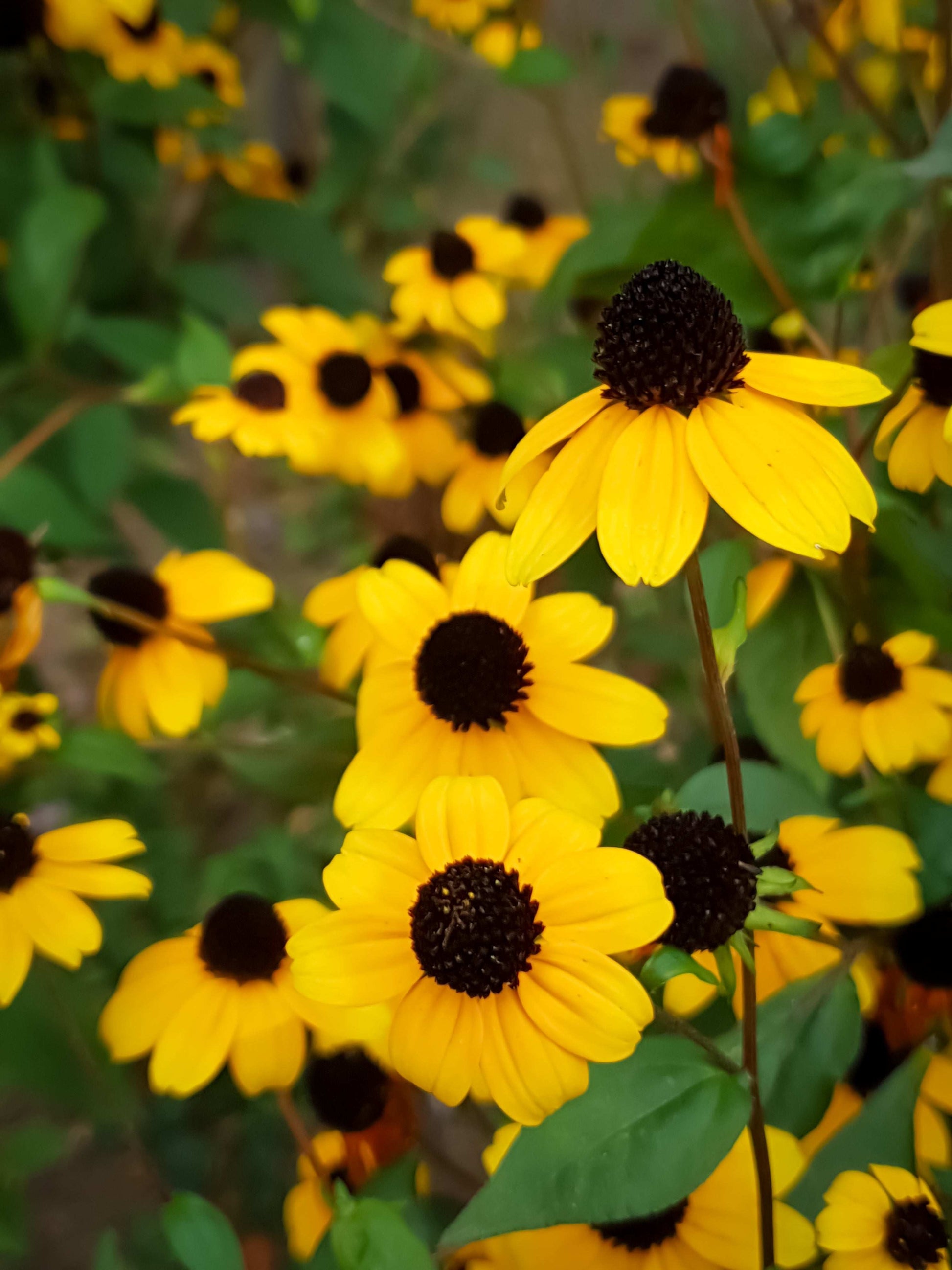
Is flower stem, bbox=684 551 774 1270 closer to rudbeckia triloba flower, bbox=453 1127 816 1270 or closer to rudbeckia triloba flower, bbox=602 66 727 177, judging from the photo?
rudbeckia triloba flower, bbox=453 1127 816 1270

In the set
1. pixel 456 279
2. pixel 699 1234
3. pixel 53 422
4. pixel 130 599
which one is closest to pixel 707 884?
pixel 699 1234

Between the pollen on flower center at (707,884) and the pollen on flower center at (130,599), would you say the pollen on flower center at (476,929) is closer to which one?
the pollen on flower center at (707,884)

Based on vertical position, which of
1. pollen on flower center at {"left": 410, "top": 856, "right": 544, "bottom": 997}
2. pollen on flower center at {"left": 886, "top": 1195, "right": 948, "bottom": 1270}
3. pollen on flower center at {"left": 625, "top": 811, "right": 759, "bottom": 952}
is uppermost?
pollen on flower center at {"left": 625, "top": 811, "right": 759, "bottom": 952}

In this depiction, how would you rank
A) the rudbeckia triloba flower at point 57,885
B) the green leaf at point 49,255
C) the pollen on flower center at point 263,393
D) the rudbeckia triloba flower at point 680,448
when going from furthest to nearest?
the green leaf at point 49,255 < the pollen on flower center at point 263,393 < the rudbeckia triloba flower at point 57,885 < the rudbeckia triloba flower at point 680,448

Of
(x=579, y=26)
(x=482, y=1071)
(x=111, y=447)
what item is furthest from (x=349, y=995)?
(x=579, y=26)

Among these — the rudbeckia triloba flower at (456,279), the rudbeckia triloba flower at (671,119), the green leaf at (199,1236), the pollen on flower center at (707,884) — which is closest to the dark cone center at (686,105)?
the rudbeckia triloba flower at (671,119)

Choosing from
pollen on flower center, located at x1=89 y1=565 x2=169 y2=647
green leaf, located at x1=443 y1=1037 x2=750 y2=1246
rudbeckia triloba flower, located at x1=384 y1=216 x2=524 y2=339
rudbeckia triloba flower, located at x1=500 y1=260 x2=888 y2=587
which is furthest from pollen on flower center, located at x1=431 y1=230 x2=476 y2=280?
green leaf, located at x1=443 y1=1037 x2=750 y2=1246

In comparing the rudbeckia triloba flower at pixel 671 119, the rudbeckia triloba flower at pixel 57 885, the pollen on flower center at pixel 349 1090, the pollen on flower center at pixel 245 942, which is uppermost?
the rudbeckia triloba flower at pixel 671 119
